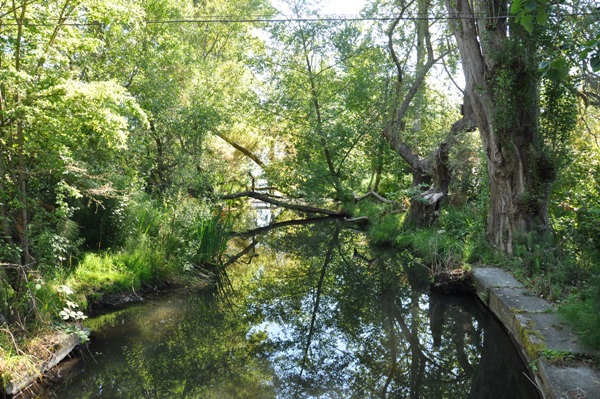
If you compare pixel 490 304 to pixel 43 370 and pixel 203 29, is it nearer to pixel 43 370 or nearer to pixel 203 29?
pixel 43 370

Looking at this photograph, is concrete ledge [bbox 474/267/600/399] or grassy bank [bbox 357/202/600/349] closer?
concrete ledge [bbox 474/267/600/399]

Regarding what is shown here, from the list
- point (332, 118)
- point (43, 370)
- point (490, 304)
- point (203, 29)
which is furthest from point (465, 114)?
point (203, 29)

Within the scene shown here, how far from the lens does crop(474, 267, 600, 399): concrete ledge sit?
3865mm

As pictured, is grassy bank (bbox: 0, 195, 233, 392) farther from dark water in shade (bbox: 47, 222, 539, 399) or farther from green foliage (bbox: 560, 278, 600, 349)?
green foliage (bbox: 560, 278, 600, 349)

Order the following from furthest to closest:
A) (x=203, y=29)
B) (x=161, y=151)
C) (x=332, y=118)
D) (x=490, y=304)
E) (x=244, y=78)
→ (x=203, y=29) < (x=244, y=78) < (x=332, y=118) < (x=161, y=151) < (x=490, y=304)

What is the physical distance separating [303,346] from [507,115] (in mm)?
5257

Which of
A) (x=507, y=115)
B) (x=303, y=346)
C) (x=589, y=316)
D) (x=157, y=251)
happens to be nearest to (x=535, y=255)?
(x=507, y=115)

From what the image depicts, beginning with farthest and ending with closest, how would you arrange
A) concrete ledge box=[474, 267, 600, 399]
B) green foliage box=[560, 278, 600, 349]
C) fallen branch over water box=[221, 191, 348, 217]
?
fallen branch over water box=[221, 191, 348, 217]
green foliage box=[560, 278, 600, 349]
concrete ledge box=[474, 267, 600, 399]

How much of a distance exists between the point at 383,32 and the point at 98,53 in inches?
374

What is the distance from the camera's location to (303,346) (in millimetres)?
6145

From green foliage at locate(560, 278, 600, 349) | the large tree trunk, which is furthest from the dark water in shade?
the large tree trunk

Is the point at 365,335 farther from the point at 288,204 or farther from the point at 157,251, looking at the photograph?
the point at 288,204

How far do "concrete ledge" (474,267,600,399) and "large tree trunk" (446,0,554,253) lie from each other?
1.46 m

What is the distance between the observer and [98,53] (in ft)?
33.9
